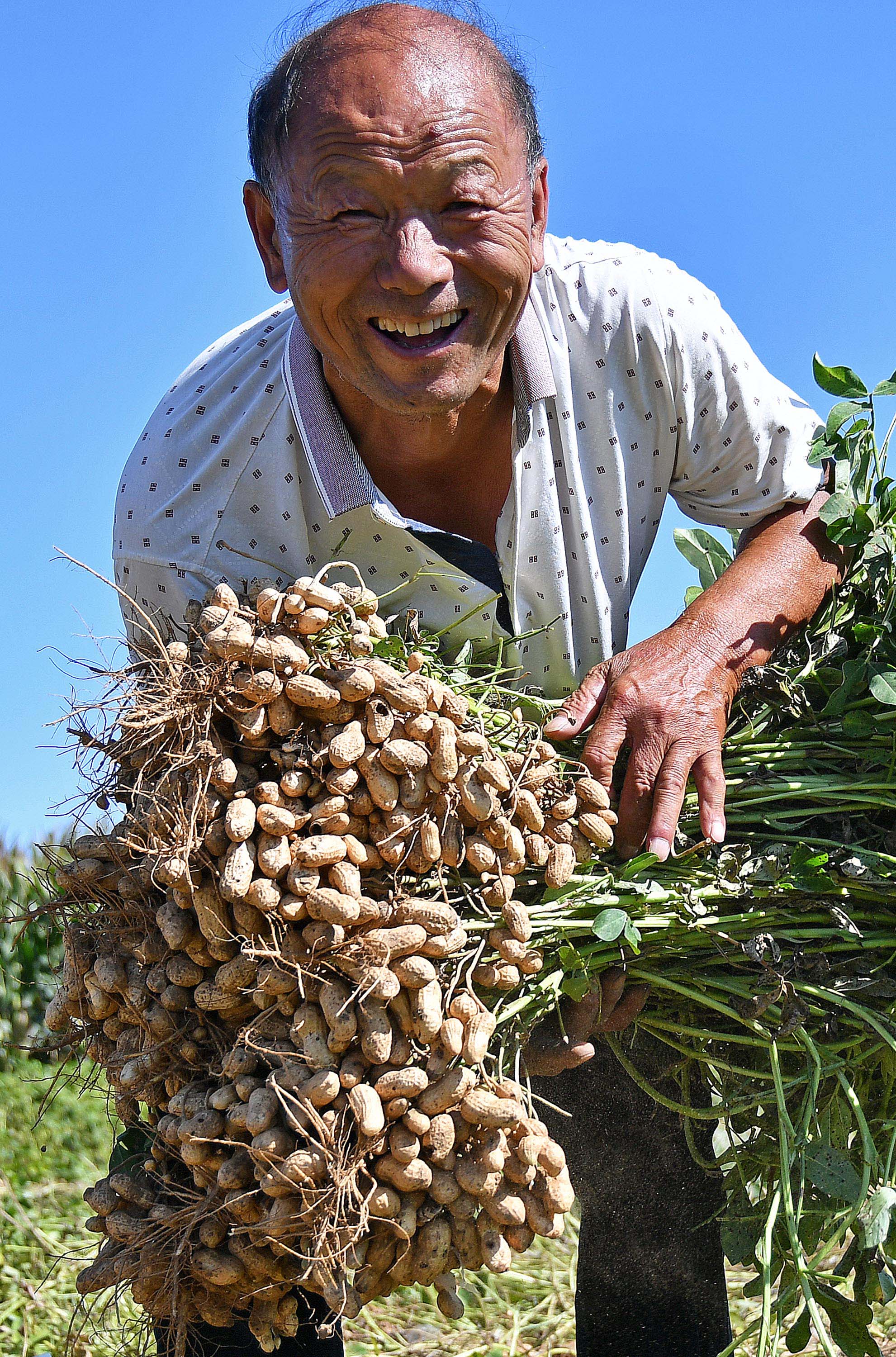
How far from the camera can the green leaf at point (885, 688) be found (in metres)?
1.83

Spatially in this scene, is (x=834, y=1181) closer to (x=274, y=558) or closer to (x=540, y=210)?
(x=274, y=558)

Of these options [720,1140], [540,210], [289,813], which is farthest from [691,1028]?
[540,210]

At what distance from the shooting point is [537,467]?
6.81 ft

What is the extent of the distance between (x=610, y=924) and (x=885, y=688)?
562 mm

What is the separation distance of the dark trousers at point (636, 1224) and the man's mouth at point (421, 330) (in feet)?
4.14

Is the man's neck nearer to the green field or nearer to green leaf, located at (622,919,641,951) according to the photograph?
green leaf, located at (622,919,641,951)

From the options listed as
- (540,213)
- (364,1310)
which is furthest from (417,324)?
(364,1310)

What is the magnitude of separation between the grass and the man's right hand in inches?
50.8

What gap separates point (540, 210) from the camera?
2082 mm

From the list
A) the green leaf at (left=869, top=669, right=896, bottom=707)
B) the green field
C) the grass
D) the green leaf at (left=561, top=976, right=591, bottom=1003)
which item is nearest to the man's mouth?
the green leaf at (left=869, top=669, right=896, bottom=707)

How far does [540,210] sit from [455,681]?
32.4 inches

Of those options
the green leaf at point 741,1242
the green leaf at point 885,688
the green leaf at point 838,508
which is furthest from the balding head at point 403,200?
the green leaf at point 741,1242

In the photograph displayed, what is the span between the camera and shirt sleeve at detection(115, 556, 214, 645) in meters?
2.05

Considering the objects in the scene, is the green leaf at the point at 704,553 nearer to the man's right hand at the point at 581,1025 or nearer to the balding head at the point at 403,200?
the balding head at the point at 403,200
